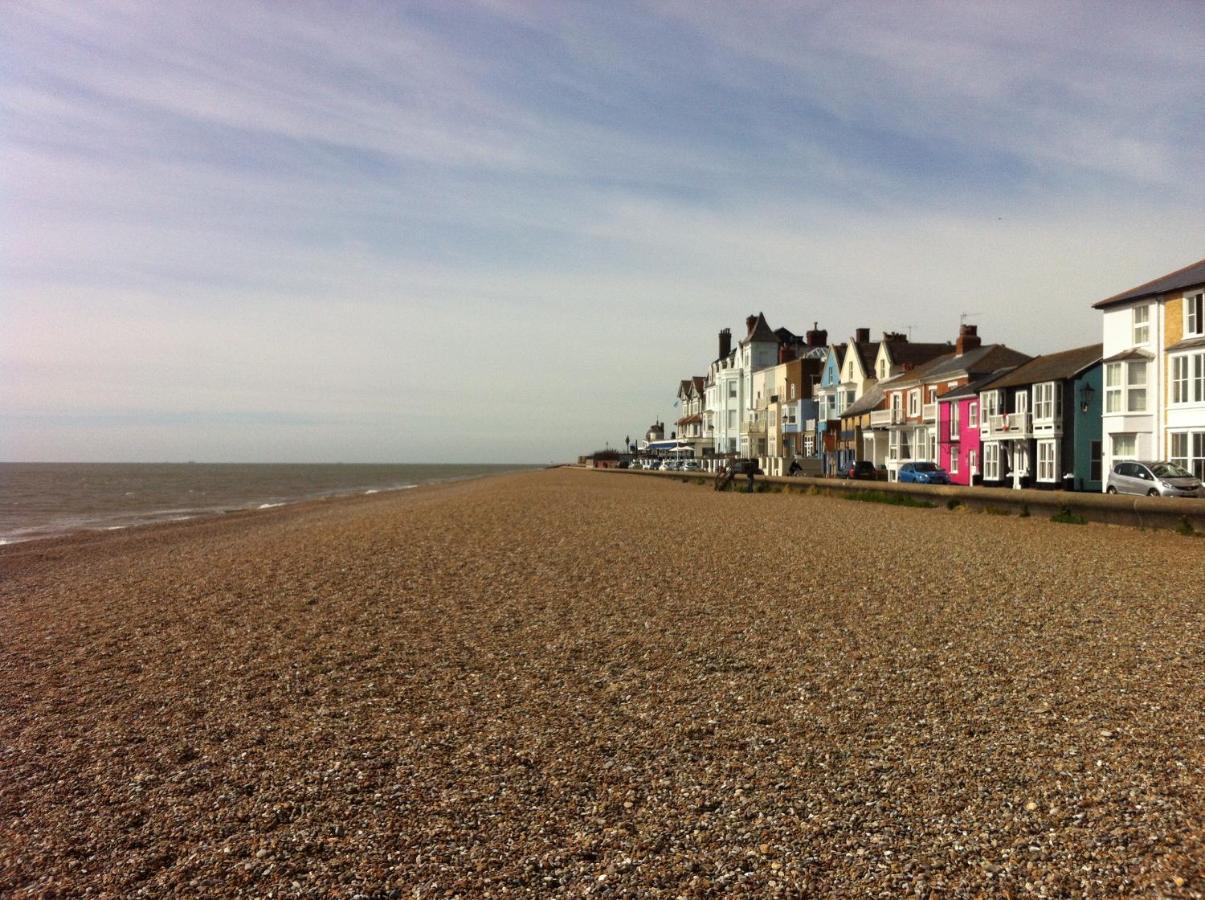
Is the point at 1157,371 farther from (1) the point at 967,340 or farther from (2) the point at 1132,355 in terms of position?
(1) the point at 967,340

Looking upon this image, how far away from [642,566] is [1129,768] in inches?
380

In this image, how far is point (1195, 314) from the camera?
29.6 m

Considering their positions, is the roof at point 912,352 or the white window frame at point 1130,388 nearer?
the white window frame at point 1130,388

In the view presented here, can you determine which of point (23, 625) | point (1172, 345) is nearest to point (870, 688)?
point (23, 625)

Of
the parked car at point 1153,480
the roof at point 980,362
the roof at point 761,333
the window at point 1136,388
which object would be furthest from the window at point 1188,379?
the roof at point 761,333

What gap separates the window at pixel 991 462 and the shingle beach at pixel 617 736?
32516 mm

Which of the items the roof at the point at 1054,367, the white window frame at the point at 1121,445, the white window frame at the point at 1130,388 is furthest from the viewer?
the roof at the point at 1054,367

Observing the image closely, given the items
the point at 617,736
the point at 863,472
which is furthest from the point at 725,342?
the point at 617,736

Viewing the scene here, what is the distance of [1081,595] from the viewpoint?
11.6m

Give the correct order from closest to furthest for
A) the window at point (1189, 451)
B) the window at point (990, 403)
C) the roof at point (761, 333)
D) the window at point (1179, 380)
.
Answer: the window at point (1189, 451) < the window at point (1179, 380) < the window at point (990, 403) < the roof at point (761, 333)

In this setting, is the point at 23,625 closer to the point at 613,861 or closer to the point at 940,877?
the point at 613,861

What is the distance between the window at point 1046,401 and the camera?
38969mm

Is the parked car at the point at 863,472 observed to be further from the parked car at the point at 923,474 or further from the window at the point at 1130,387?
the window at the point at 1130,387

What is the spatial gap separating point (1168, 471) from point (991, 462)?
18.6 metres
